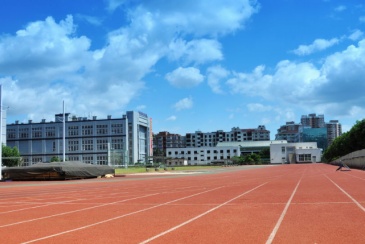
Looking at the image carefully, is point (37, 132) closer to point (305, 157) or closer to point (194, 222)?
point (305, 157)

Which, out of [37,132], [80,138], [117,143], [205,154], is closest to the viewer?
[117,143]

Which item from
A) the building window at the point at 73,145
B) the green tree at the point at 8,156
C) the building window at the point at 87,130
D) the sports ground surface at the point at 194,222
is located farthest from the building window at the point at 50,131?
the sports ground surface at the point at 194,222

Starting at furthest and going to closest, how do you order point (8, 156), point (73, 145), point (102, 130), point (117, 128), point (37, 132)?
point (37, 132)
point (73, 145)
point (102, 130)
point (117, 128)
point (8, 156)

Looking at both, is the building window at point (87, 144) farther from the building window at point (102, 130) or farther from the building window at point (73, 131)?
the building window at point (102, 130)

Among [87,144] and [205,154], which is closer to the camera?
[87,144]

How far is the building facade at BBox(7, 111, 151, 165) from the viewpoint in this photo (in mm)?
118250

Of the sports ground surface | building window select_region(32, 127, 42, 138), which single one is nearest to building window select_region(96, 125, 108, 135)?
building window select_region(32, 127, 42, 138)

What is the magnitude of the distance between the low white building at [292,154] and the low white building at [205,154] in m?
20.4

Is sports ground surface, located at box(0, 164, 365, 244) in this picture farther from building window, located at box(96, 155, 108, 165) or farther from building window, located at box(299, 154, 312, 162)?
building window, located at box(299, 154, 312, 162)

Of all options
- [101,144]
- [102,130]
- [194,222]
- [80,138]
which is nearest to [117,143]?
[101,144]

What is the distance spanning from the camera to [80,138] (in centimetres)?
12031

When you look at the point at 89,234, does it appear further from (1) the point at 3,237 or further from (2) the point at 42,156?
(2) the point at 42,156

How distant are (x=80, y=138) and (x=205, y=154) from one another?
50729 mm

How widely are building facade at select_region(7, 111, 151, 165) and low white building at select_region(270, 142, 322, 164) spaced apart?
141 feet
